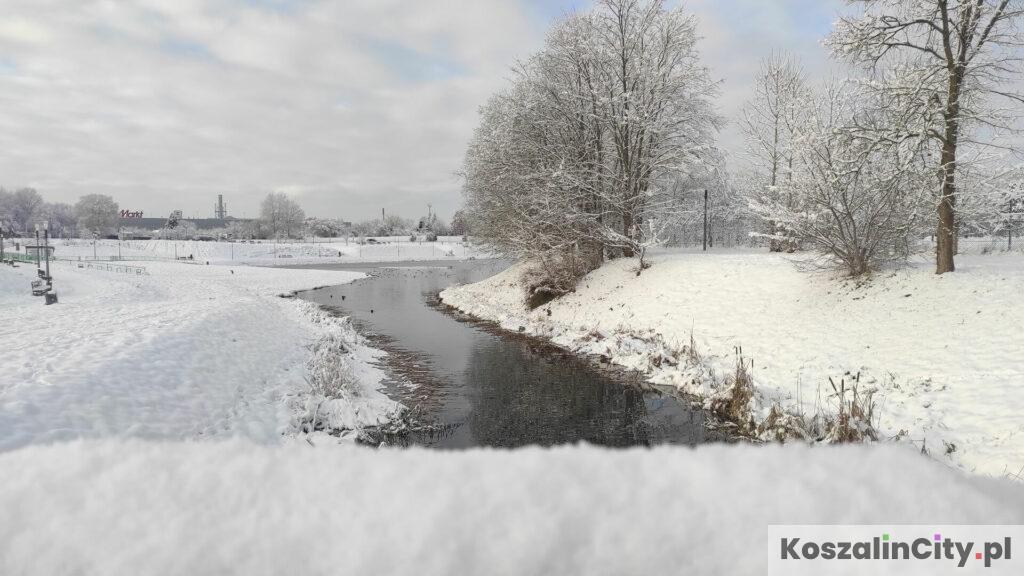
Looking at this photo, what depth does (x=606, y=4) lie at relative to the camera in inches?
856

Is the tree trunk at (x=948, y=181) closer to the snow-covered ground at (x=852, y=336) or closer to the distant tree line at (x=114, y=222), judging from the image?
the snow-covered ground at (x=852, y=336)

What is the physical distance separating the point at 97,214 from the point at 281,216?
31.1 m

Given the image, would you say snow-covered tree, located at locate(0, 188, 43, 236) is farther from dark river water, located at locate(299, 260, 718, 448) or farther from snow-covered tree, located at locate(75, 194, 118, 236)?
dark river water, located at locate(299, 260, 718, 448)

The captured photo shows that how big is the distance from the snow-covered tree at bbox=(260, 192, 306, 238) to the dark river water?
96165 millimetres

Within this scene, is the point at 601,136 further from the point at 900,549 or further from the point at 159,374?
the point at 900,549

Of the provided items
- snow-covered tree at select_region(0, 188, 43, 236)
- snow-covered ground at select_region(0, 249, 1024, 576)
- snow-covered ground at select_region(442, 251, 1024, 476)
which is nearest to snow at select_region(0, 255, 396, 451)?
snow-covered ground at select_region(0, 249, 1024, 576)

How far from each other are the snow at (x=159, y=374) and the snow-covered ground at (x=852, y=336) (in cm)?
808

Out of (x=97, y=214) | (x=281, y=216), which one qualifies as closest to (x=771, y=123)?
(x=281, y=216)

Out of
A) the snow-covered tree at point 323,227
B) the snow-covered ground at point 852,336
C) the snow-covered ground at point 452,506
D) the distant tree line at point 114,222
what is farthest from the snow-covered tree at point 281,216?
the snow-covered ground at point 452,506

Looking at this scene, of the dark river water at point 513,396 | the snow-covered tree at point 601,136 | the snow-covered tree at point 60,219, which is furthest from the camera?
the snow-covered tree at point 60,219

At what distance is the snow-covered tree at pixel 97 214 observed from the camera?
3575 inches

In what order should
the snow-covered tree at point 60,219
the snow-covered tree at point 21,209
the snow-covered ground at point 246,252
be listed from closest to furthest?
1. the snow-covered ground at point 246,252
2. the snow-covered tree at point 21,209
3. the snow-covered tree at point 60,219

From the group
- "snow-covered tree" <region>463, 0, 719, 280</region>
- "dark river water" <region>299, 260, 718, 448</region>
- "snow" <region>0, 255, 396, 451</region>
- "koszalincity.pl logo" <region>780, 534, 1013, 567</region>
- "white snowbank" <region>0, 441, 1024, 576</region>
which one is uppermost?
"snow-covered tree" <region>463, 0, 719, 280</region>

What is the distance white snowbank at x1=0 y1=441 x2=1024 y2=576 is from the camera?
1.73 metres
